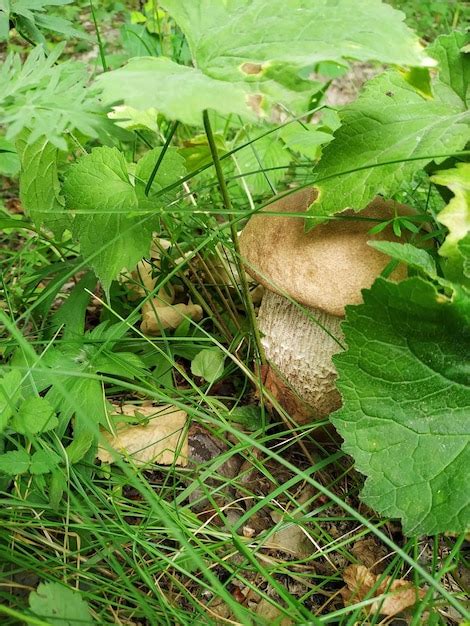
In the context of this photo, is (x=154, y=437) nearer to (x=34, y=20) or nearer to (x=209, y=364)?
(x=209, y=364)

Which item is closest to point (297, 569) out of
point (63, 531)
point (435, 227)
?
point (63, 531)

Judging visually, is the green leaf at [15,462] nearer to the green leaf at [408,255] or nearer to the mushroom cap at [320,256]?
the mushroom cap at [320,256]

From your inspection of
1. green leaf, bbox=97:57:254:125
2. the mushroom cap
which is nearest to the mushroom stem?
the mushroom cap

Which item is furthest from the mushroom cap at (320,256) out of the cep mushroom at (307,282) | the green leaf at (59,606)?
the green leaf at (59,606)

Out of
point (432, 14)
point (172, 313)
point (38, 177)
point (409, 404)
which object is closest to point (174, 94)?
point (38, 177)

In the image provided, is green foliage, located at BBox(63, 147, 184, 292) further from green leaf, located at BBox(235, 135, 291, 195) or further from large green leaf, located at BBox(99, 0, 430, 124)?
green leaf, located at BBox(235, 135, 291, 195)

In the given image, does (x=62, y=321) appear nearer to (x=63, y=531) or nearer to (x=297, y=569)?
(x=63, y=531)
